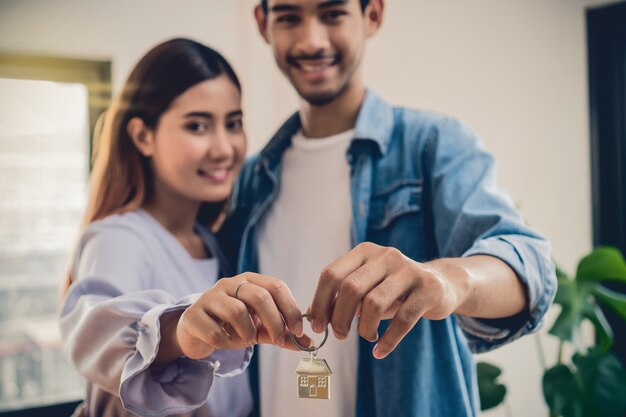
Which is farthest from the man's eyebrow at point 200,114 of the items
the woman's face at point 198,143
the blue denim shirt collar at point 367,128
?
the blue denim shirt collar at point 367,128

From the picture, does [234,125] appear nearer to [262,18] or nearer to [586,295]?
[262,18]

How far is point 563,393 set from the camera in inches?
62.7

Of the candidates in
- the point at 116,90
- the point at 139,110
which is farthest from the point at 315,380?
the point at 116,90

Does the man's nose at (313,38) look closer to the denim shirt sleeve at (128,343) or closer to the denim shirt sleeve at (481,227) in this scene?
the denim shirt sleeve at (481,227)

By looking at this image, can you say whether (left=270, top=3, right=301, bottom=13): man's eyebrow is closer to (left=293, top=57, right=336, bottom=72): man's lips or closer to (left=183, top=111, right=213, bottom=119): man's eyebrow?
(left=293, top=57, right=336, bottom=72): man's lips

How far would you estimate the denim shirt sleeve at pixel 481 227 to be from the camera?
75cm

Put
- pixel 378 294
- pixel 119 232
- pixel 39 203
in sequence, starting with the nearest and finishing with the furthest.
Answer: pixel 378 294
pixel 119 232
pixel 39 203

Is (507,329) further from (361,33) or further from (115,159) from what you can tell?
(115,159)

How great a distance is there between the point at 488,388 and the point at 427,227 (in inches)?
33.8

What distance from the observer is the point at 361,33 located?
1.05m

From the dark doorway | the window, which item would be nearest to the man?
the window

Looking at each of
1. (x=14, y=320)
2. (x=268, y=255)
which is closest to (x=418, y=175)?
(x=268, y=255)

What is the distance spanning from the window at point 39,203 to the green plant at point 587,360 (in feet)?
3.83

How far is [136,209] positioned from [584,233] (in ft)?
5.63
